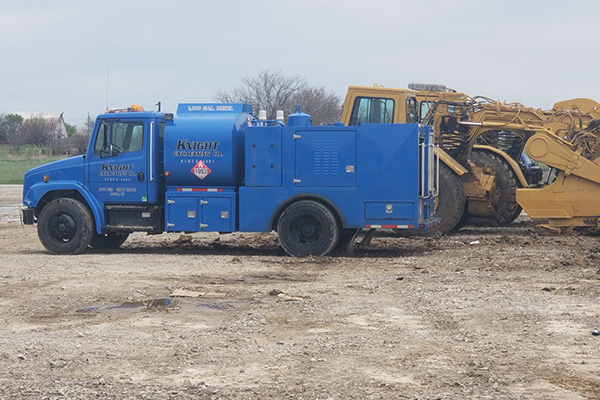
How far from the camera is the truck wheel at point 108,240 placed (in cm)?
1828

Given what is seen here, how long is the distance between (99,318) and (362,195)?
6.75 m

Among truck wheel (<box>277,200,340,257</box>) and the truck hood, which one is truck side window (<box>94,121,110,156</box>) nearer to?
the truck hood

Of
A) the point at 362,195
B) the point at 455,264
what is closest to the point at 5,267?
the point at 362,195

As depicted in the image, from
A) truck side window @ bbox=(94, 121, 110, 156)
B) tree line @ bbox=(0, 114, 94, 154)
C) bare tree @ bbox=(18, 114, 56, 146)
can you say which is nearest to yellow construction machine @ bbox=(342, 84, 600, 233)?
truck side window @ bbox=(94, 121, 110, 156)

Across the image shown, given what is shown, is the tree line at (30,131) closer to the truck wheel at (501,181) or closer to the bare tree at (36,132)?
the bare tree at (36,132)

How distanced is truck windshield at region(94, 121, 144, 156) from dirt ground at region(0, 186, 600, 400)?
2.00 metres

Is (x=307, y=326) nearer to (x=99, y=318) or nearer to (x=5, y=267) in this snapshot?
(x=99, y=318)

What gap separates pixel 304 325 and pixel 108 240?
9.36m

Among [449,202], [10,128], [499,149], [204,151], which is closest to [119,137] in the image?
[204,151]

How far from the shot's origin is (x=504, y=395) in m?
7.07

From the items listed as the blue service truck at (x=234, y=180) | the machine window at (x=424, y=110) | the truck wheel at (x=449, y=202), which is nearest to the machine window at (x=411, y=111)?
the machine window at (x=424, y=110)

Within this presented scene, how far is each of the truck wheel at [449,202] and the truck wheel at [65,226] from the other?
6539 millimetres

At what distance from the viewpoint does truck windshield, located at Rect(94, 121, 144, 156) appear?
55.7 ft

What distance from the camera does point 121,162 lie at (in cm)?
1702
